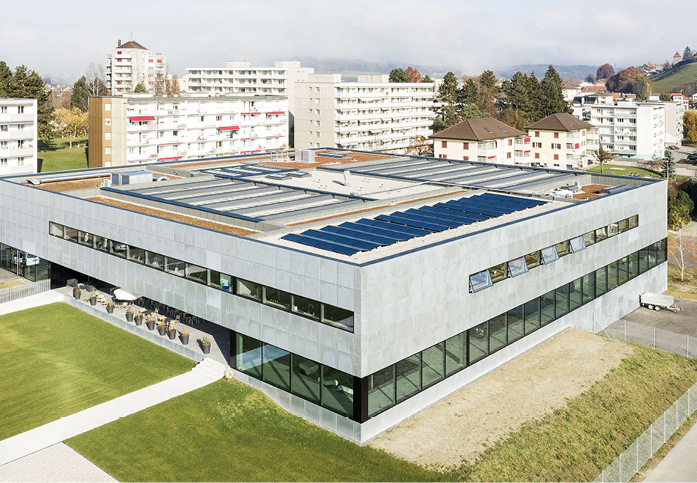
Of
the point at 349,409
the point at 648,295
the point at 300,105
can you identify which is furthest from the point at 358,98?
the point at 349,409

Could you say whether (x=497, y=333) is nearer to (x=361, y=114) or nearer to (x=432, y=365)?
(x=432, y=365)

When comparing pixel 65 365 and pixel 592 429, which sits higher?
pixel 65 365

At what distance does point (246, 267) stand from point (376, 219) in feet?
30.9

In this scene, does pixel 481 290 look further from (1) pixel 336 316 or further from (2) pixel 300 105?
(2) pixel 300 105

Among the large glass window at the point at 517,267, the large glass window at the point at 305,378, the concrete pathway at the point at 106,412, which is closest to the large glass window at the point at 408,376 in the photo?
the large glass window at the point at 305,378

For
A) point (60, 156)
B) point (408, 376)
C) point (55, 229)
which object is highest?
point (60, 156)

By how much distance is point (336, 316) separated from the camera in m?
32.0

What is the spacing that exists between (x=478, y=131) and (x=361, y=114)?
30.3 meters

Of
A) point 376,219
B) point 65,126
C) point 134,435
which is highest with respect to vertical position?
point 65,126

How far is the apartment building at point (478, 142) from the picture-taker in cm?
11862

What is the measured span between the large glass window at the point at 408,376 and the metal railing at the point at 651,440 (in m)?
8.84

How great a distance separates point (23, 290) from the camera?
49000mm

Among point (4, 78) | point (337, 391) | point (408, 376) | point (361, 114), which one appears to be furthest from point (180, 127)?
point (337, 391)

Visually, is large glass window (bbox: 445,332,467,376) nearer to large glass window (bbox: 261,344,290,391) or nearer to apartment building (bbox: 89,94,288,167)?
large glass window (bbox: 261,344,290,391)
